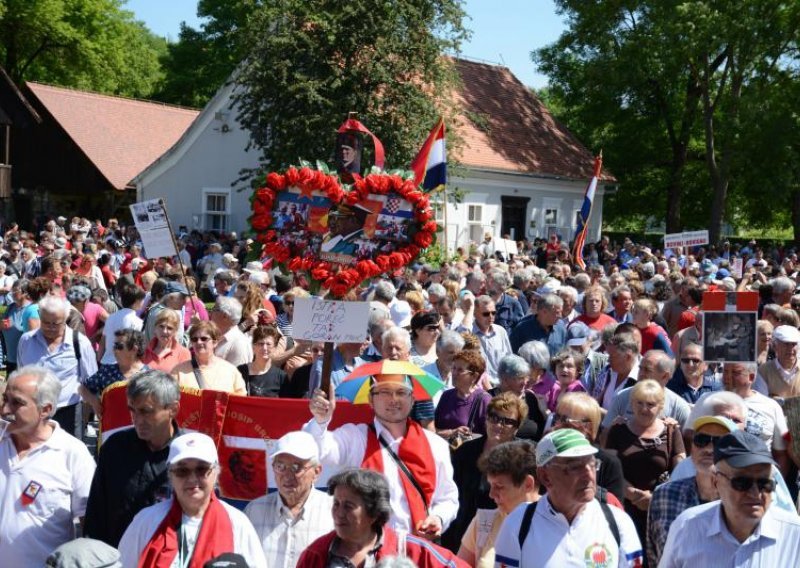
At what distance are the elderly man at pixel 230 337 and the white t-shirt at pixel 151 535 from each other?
395cm

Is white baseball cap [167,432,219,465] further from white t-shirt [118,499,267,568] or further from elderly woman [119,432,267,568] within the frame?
white t-shirt [118,499,267,568]

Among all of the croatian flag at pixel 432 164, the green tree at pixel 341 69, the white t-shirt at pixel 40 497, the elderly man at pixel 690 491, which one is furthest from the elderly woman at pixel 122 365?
the green tree at pixel 341 69

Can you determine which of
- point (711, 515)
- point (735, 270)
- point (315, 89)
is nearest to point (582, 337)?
point (711, 515)

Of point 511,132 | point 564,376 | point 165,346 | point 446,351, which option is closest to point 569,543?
Result: point 564,376

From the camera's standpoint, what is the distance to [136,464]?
4703 millimetres

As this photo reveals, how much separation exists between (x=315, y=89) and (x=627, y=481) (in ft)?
64.8

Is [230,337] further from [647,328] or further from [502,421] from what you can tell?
[647,328]

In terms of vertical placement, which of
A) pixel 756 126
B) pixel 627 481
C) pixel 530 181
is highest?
pixel 756 126

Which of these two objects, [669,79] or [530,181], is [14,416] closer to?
[530,181]

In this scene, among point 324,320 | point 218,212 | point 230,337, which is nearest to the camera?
point 324,320

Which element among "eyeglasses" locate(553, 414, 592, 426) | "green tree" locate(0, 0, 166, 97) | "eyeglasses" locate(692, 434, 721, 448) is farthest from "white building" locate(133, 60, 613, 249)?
"eyeglasses" locate(692, 434, 721, 448)

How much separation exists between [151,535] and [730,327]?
14.9 feet

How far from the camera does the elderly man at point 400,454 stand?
5137mm

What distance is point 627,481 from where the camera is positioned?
19.1 ft
